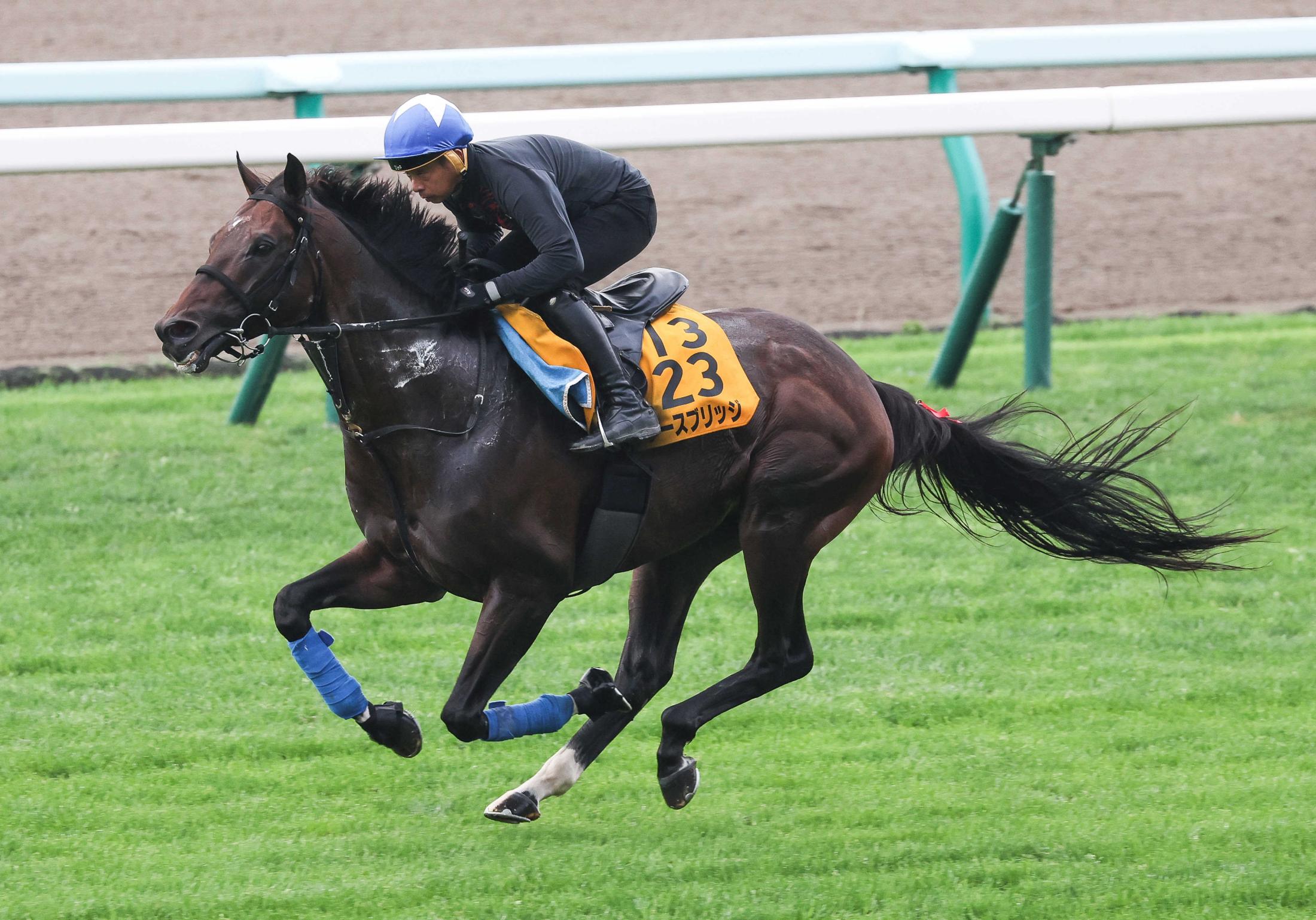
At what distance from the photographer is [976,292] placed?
32.2 ft

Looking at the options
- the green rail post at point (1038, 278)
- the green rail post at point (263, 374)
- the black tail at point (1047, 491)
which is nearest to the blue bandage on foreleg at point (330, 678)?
the black tail at point (1047, 491)

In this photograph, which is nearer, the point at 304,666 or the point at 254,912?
the point at 254,912

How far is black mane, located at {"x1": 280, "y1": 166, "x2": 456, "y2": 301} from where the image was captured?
4699mm

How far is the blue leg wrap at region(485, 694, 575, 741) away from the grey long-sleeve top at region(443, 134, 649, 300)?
1159mm

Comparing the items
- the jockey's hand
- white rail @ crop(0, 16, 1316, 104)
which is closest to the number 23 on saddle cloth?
the jockey's hand

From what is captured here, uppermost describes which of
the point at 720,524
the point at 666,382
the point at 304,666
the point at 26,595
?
the point at 666,382

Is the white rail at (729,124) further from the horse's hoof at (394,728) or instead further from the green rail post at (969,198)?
the horse's hoof at (394,728)

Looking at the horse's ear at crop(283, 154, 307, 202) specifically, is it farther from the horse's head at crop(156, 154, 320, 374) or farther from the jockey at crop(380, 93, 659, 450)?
the jockey at crop(380, 93, 659, 450)

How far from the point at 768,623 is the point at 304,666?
141 cm

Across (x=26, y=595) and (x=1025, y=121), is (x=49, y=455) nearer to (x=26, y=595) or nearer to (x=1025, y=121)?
(x=26, y=595)

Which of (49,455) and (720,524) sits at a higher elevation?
(720,524)

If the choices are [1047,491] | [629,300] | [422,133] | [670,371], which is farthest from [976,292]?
[422,133]

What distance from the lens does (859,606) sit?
23.6 feet

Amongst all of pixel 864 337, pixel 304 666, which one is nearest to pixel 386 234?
pixel 304 666
